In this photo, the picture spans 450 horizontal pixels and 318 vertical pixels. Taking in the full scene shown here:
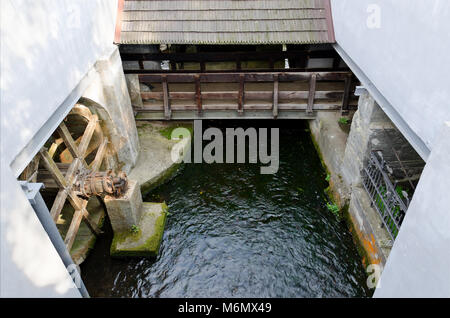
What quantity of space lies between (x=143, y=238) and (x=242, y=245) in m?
2.05

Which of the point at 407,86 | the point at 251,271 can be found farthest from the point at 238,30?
the point at 251,271

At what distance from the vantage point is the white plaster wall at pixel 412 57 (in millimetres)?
3932

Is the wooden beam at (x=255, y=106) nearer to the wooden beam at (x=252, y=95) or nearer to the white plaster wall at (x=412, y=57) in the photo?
the wooden beam at (x=252, y=95)

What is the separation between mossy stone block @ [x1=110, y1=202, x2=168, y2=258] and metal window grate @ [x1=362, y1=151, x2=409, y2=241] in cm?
440

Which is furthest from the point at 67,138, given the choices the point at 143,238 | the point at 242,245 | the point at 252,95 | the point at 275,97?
the point at 275,97

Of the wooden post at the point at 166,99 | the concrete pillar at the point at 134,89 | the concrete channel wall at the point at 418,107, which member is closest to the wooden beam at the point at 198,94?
the wooden post at the point at 166,99

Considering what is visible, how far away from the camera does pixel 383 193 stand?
22.1 ft

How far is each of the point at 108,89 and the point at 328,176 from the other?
18.4ft

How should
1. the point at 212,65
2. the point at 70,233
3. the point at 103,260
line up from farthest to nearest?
the point at 212,65 → the point at 103,260 → the point at 70,233

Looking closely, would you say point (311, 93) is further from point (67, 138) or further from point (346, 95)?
point (67, 138)

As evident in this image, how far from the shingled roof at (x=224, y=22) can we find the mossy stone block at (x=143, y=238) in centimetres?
424

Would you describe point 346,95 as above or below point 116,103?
below

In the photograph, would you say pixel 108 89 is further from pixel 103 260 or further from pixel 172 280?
pixel 172 280

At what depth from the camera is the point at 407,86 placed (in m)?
4.70
